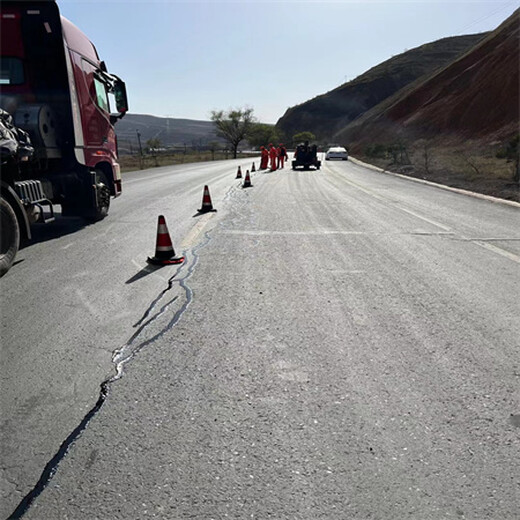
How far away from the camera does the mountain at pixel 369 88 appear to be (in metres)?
97.5

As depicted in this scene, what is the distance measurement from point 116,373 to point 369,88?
109 metres

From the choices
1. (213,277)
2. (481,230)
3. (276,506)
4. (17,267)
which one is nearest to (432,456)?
(276,506)

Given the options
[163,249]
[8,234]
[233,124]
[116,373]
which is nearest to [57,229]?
[8,234]

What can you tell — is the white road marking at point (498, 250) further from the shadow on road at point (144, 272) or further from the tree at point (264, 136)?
the tree at point (264, 136)

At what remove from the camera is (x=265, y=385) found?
9.15 feet

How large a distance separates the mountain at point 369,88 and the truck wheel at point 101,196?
9774 centimetres

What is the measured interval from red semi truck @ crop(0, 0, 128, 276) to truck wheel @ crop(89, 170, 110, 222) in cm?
3

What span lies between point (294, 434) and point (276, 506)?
1.57 feet

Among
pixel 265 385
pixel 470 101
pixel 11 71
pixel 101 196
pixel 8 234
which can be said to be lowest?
pixel 265 385

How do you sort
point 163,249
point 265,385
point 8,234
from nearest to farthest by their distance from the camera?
1. point 265,385
2. point 8,234
3. point 163,249

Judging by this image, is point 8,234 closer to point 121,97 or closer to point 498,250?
point 121,97

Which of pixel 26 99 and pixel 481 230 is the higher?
pixel 26 99

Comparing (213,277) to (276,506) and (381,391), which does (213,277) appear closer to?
(381,391)

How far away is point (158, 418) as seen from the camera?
245 cm
